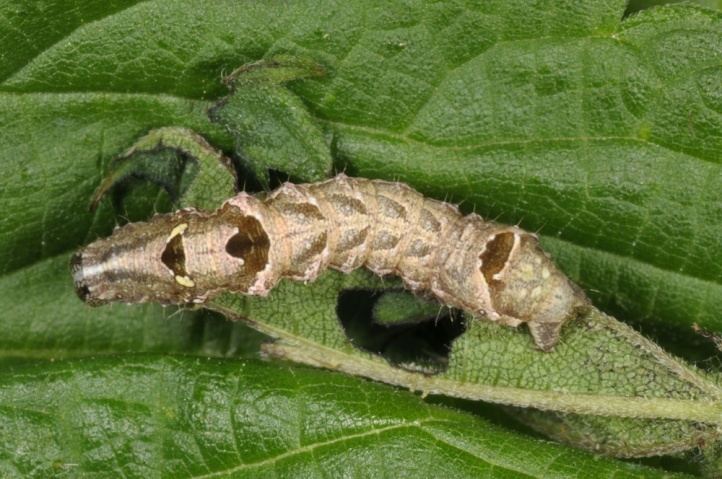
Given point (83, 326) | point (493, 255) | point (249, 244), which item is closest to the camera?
point (249, 244)

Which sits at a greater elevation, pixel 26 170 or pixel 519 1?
pixel 519 1

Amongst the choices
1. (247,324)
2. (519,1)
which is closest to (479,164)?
(519,1)

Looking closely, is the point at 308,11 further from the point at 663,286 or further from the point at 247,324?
the point at 663,286

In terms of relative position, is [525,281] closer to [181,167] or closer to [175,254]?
[175,254]

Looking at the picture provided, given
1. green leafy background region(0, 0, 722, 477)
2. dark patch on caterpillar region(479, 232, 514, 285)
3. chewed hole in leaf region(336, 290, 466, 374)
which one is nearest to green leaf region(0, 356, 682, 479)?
green leafy background region(0, 0, 722, 477)

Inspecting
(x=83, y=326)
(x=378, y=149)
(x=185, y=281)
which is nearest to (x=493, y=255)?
(x=378, y=149)

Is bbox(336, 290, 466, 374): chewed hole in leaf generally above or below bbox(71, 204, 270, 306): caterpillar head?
below

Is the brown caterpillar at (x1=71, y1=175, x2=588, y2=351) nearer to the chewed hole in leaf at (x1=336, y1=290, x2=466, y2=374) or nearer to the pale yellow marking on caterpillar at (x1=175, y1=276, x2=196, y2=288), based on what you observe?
the pale yellow marking on caterpillar at (x1=175, y1=276, x2=196, y2=288)
